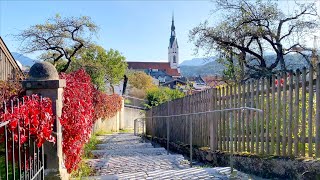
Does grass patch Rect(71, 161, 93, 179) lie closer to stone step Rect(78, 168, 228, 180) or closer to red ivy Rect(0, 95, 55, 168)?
stone step Rect(78, 168, 228, 180)

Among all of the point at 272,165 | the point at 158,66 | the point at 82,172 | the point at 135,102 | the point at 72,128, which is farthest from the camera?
the point at 158,66

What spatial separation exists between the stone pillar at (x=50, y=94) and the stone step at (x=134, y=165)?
153 centimetres

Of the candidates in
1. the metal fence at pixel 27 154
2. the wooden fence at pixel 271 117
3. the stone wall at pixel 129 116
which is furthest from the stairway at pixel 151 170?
the stone wall at pixel 129 116

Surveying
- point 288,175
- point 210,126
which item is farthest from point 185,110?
point 288,175

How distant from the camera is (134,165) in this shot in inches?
233

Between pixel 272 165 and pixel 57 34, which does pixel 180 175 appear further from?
pixel 57 34

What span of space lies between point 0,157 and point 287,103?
15.7ft

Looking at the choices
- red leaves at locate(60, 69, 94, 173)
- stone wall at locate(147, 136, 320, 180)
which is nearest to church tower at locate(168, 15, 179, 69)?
stone wall at locate(147, 136, 320, 180)

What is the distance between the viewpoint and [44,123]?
11.3 ft

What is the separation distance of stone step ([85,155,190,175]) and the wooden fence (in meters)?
1.02

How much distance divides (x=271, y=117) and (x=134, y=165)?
2.54 meters

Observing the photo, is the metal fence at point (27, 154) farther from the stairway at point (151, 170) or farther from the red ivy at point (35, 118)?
the stairway at point (151, 170)

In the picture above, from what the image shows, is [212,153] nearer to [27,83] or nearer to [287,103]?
[287,103]

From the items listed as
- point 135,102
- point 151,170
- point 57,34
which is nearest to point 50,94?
point 151,170
